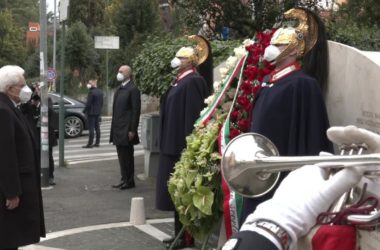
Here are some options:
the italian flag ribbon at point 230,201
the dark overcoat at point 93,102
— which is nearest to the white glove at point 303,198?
the italian flag ribbon at point 230,201

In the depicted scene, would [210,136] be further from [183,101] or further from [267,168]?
[267,168]

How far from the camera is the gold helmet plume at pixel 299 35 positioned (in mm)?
3777

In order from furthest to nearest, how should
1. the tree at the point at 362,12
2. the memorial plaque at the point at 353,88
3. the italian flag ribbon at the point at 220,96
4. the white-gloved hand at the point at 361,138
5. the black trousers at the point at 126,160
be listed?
the tree at the point at 362,12 < the black trousers at the point at 126,160 < the italian flag ribbon at the point at 220,96 < the memorial plaque at the point at 353,88 < the white-gloved hand at the point at 361,138

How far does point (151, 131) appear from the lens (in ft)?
33.4

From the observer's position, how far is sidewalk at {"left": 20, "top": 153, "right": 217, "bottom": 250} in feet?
21.8

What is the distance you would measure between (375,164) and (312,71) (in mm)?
2499

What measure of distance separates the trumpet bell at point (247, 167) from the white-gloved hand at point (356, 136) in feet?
0.66

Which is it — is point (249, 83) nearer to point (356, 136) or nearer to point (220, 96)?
point (220, 96)

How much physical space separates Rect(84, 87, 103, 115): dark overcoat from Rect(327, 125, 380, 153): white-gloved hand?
579 inches

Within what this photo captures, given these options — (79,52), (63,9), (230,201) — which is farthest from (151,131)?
(79,52)

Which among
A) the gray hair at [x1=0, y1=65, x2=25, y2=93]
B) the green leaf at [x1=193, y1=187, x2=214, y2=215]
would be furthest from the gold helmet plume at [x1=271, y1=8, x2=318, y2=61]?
the gray hair at [x1=0, y1=65, x2=25, y2=93]

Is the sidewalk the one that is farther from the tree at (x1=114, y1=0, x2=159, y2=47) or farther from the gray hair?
the tree at (x1=114, y1=0, x2=159, y2=47)

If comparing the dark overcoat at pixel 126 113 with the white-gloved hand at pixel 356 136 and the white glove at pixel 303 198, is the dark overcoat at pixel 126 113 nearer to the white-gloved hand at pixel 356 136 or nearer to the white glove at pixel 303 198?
the white-gloved hand at pixel 356 136

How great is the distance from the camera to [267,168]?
1.71m
